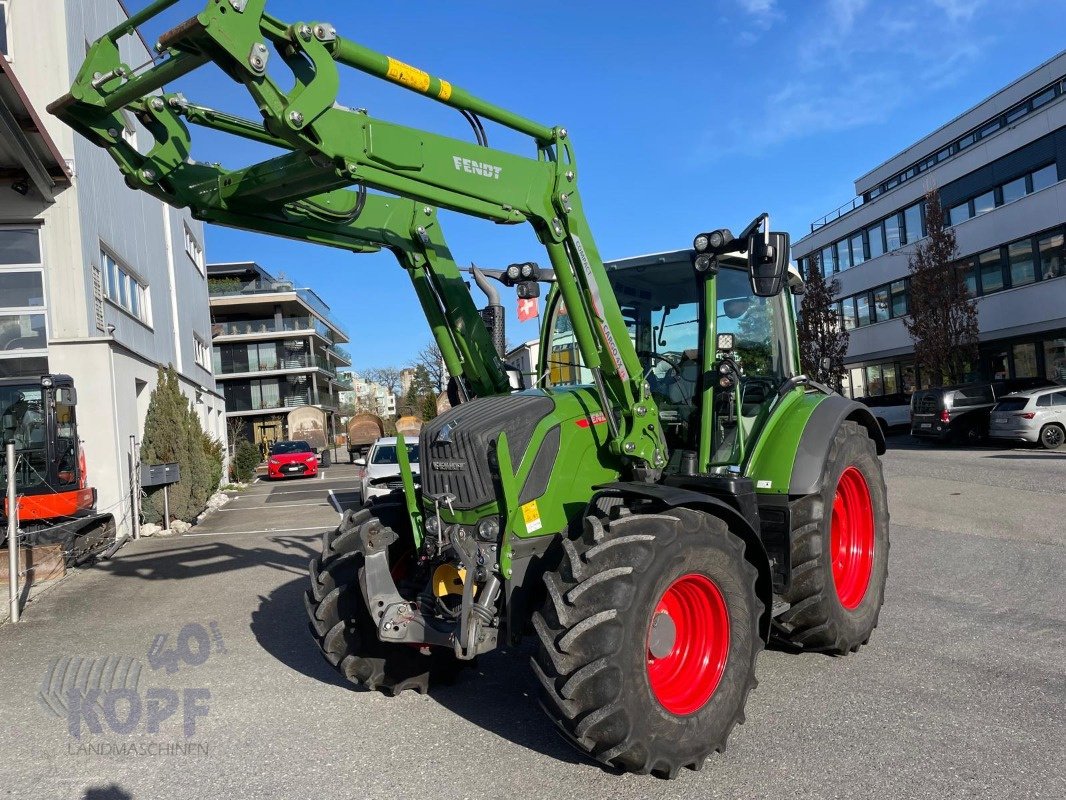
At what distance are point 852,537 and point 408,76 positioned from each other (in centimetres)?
429

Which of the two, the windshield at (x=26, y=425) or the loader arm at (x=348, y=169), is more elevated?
the loader arm at (x=348, y=169)

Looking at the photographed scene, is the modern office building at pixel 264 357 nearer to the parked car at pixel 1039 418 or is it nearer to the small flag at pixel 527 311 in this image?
the parked car at pixel 1039 418

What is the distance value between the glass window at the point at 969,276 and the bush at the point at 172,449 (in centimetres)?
2703

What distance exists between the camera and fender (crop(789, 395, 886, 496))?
496 cm

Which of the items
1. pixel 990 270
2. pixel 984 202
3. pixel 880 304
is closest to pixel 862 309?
pixel 880 304

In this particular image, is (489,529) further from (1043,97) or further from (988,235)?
(1043,97)

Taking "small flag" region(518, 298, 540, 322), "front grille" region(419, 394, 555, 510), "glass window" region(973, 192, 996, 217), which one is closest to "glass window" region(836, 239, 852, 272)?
"glass window" region(973, 192, 996, 217)

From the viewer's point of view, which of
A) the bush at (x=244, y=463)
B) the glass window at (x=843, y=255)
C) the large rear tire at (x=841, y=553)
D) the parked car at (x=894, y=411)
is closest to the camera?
the large rear tire at (x=841, y=553)

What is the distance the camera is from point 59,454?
11047 mm

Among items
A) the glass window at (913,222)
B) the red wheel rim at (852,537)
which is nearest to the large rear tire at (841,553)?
the red wheel rim at (852,537)

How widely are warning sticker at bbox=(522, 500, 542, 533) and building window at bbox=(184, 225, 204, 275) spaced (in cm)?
2652

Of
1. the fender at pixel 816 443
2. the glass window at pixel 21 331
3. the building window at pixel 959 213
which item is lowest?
the fender at pixel 816 443

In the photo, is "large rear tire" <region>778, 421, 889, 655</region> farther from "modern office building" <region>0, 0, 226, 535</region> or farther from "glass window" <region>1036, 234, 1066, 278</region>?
"glass window" <region>1036, 234, 1066, 278</region>

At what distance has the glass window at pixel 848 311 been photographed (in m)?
39.9
